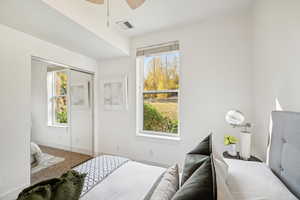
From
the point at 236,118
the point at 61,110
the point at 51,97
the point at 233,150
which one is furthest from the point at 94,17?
the point at 233,150

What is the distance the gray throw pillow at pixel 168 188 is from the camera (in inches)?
31.8

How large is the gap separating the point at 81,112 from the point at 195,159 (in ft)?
8.87

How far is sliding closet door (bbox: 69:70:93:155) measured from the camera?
2831 millimetres

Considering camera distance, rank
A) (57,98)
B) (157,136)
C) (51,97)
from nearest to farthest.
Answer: (51,97) → (57,98) → (157,136)

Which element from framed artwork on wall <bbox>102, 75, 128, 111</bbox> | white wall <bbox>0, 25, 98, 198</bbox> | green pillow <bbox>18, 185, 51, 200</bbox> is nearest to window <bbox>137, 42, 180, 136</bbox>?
A: framed artwork on wall <bbox>102, 75, 128, 111</bbox>

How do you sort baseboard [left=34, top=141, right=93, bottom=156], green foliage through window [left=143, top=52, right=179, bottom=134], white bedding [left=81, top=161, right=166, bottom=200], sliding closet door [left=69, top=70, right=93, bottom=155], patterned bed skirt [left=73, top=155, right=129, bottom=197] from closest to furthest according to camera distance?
white bedding [left=81, top=161, right=166, bottom=200] → patterned bed skirt [left=73, top=155, right=129, bottom=197] → baseboard [left=34, top=141, right=93, bottom=156] → green foliage through window [left=143, top=52, right=179, bottom=134] → sliding closet door [left=69, top=70, right=93, bottom=155]

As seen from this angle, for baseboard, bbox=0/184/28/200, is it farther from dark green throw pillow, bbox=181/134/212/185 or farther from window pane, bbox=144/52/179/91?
window pane, bbox=144/52/179/91

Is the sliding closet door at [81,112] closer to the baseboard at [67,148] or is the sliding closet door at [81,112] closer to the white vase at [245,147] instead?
the baseboard at [67,148]

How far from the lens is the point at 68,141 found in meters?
2.75

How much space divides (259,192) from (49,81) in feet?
9.77

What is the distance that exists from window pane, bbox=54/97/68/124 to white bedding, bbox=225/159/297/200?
2.79 m

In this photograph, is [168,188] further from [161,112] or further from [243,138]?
[161,112]

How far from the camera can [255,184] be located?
886 millimetres

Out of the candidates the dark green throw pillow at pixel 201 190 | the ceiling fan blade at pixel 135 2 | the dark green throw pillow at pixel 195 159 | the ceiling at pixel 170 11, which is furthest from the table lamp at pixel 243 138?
the ceiling fan blade at pixel 135 2
